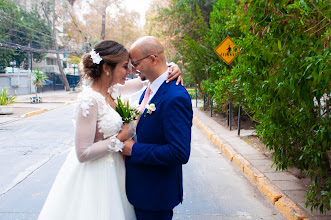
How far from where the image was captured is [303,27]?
3.74 m

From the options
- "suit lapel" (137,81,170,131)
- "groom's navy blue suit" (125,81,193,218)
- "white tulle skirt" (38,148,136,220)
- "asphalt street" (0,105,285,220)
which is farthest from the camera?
"asphalt street" (0,105,285,220)

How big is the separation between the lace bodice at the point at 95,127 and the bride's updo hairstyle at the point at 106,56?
0.17 metres

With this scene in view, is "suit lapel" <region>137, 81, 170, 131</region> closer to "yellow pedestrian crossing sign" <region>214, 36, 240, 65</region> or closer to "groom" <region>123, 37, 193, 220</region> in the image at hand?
"groom" <region>123, 37, 193, 220</region>

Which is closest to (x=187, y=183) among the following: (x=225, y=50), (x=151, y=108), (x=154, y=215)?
(x=154, y=215)

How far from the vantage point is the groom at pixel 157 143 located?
1.96 m

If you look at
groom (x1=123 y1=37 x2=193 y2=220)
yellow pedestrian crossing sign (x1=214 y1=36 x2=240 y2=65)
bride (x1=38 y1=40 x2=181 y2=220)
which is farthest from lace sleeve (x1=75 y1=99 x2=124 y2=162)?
yellow pedestrian crossing sign (x1=214 y1=36 x2=240 y2=65)

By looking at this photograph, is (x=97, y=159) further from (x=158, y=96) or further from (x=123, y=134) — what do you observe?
(x=158, y=96)

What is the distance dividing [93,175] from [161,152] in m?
0.58

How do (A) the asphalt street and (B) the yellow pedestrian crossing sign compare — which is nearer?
(A) the asphalt street

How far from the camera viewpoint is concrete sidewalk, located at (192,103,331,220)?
418cm

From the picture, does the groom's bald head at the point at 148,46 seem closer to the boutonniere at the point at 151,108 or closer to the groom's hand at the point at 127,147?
the boutonniere at the point at 151,108

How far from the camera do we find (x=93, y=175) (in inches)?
87.7

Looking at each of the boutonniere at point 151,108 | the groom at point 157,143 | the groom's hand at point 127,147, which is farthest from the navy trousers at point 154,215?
the boutonniere at point 151,108

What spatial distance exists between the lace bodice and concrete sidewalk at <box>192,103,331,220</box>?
2.89 meters
